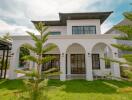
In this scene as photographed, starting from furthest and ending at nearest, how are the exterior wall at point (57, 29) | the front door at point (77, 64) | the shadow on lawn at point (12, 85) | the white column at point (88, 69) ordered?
the exterior wall at point (57, 29) → the front door at point (77, 64) → the white column at point (88, 69) → the shadow on lawn at point (12, 85)

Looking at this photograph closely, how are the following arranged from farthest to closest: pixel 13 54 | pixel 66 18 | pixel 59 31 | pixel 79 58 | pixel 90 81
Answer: pixel 59 31
pixel 66 18
pixel 79 58
pixel 13 54
pixel 90 81

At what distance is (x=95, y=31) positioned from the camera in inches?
834

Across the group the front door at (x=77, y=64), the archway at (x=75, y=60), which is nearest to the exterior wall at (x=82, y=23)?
the archway at (x=75, y=60)

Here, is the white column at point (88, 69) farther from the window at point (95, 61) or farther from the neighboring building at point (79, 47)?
the window at point (95, 61)

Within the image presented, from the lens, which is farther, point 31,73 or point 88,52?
point 88,52

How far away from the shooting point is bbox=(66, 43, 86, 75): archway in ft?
64.3

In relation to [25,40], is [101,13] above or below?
above

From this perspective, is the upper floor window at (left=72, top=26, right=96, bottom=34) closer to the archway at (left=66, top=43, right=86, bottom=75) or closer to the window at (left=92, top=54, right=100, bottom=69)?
the archway at (left=66, top=43, right=86, bottom=75)

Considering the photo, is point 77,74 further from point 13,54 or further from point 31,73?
point 31,73

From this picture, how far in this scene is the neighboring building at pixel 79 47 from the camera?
1611 cm

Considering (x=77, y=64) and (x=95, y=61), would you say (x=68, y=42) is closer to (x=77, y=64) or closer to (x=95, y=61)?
(x=77, y=64)

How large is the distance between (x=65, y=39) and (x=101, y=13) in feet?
25.0

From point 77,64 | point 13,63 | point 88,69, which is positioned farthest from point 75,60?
point 13,63

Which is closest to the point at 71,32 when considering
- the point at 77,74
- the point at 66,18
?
the point at 66,18
